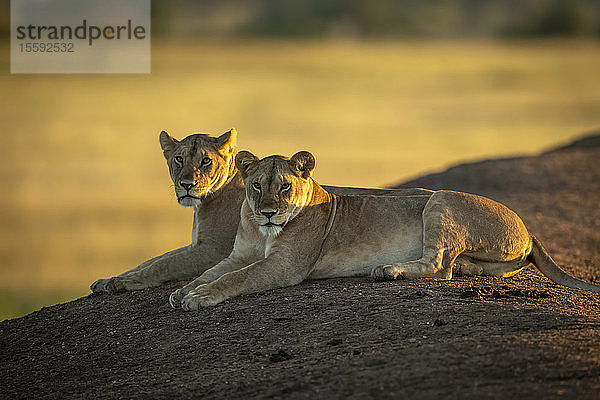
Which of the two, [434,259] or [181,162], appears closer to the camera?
[434,259]

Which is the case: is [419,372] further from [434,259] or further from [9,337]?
[9,337]

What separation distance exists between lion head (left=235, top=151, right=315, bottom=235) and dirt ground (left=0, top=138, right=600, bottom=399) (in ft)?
2.62

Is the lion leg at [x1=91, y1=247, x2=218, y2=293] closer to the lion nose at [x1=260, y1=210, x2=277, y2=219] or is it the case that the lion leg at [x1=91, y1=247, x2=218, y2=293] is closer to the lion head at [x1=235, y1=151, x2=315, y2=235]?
the lion head at [x1=235, y1=151, x2=315, y2=235]

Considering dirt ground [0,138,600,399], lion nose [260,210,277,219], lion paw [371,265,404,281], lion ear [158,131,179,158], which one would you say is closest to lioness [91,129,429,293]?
lion ear [158,131,179,158]

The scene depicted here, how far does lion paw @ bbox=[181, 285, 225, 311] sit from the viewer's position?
852 centimetres

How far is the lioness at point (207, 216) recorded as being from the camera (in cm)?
976

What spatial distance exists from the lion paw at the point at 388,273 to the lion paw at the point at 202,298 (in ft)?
5.28

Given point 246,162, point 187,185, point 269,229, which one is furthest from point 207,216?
point 269,229

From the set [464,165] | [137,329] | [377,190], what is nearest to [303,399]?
[137,329]

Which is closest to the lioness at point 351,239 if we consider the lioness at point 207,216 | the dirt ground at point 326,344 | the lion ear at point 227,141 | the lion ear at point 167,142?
the dirt ground at point 326,344

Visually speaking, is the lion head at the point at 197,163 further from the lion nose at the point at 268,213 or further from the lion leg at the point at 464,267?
the lion leg at the point at 464,267

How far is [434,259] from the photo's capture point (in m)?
8.88

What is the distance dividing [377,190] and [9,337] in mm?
4484

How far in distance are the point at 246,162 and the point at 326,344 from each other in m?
2.38
